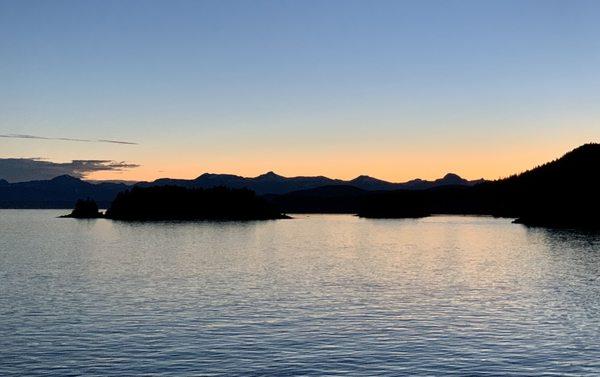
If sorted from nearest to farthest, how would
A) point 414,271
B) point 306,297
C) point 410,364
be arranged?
point 410,364 → point 306,297 → point 414,271

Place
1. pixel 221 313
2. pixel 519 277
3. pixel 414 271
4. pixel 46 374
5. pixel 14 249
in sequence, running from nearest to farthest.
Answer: pixel 46 374
pixel 221 313
pixel 519 277
pixel 414 271
pixel 14 249

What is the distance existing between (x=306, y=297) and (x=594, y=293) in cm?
3334

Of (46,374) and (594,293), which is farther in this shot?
(594,293)

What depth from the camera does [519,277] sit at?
318 feet

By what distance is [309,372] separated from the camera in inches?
1555

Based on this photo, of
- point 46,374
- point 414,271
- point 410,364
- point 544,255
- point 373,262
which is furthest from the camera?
point 544,255

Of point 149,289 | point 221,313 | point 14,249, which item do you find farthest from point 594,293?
point 14,249

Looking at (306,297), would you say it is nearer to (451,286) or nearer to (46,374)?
(451,286)

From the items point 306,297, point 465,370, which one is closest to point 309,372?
point 465,370

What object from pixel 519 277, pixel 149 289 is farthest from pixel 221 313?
pixel 519 277

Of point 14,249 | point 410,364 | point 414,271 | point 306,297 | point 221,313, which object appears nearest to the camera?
point 410,364

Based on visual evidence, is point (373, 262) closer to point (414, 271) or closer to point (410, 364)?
point (414, 271)

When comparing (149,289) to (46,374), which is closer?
(46,374)

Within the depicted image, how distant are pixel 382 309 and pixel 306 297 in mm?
10815
